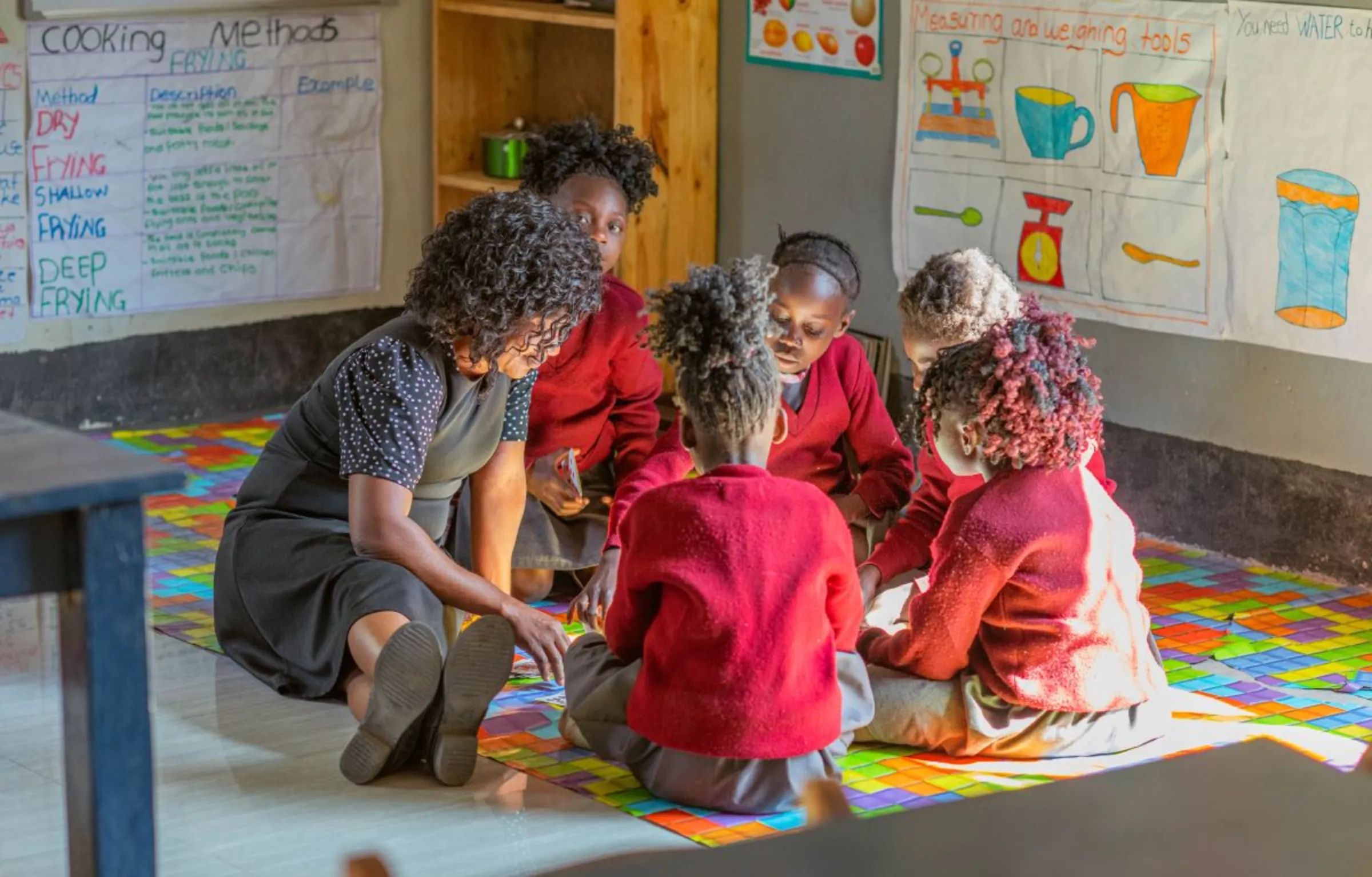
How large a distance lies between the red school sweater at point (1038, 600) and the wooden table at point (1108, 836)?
134cm

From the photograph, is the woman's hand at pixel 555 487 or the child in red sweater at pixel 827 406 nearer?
the child in red sweater at pixel 827 406

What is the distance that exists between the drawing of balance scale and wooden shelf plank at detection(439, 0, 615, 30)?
0.87 metres

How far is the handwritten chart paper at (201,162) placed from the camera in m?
4.89

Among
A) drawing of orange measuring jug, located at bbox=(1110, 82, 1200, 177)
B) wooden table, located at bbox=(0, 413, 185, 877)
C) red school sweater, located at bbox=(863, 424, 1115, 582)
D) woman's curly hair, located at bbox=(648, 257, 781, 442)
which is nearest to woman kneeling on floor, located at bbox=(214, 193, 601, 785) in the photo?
woman's curly hair, located at bbox=(648, 257, 781, 442)

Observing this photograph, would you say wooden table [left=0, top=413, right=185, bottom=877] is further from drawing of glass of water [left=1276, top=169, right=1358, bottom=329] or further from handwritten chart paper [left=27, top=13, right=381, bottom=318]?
handwritten chart paper [left=27, top=13, right=381, bottom=318]

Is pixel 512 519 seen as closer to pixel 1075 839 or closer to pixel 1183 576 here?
pixel 1183 576

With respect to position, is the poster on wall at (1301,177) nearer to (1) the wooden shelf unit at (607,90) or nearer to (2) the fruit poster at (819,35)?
(2) the fruit poster at (819,35)

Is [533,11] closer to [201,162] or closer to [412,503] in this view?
[201,162]

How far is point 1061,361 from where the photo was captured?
2729 mm

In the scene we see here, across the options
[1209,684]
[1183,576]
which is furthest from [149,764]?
[1183,576]

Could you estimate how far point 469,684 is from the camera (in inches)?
105

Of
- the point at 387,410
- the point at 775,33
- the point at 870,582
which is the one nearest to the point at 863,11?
the point at 775,33

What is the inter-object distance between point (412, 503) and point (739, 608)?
80 cm

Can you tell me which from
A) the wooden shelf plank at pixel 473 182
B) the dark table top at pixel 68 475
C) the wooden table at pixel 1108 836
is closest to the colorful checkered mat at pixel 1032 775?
the dark table top at pixel 68 475
